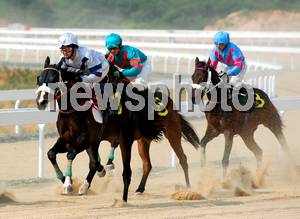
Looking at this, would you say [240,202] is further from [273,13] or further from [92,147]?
[273,13]

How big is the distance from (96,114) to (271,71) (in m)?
10.1

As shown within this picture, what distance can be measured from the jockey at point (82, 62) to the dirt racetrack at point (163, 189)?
3.65ft

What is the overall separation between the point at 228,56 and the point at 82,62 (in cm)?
335

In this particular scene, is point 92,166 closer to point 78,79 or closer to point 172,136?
point 78,79

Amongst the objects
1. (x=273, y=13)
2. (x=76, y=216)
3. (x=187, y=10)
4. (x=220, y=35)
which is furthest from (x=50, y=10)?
(x=76, y=216)

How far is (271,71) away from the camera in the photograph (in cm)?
1792

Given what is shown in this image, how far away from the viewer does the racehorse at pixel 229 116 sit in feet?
33.8

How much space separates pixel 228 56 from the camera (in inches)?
434

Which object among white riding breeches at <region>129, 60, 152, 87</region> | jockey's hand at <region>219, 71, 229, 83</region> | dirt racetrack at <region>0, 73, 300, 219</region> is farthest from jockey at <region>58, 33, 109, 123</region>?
jockey's hand at <region>219, 71, 229, 83</region>

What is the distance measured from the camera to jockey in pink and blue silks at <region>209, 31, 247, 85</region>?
428 inches

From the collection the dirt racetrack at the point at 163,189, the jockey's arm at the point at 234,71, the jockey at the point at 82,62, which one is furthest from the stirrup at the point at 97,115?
the jockey's arm at the point at 234,71

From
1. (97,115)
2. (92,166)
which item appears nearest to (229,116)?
(92,166)

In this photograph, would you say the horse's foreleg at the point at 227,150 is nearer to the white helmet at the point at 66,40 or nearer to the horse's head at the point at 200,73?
the horse's head at the point at 200,73

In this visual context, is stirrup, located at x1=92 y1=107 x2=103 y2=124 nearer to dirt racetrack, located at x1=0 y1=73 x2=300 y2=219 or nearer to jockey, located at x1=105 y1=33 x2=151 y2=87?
dirt racetrack, located at x1=0 y1=73 x2=300 y2=219
